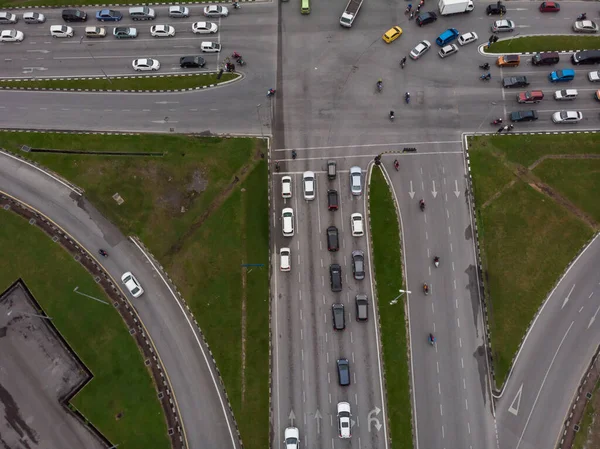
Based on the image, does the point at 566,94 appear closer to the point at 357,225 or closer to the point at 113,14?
the point at 357,225

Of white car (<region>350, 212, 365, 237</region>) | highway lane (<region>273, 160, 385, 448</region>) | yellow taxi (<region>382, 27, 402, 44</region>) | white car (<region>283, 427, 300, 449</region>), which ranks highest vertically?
yellow taxi (<region>382, 27, 402, 44</region>)

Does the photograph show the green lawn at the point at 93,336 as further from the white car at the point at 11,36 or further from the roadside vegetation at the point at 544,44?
the roadside vegetation at the point at 544,44

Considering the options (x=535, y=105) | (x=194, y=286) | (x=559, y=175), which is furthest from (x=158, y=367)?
(x=535, y=105)

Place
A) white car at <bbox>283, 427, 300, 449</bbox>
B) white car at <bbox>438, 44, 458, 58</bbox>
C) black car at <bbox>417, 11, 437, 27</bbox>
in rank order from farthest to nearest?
black car at <bbox>417, 11, 437, 27</bbox>
white car at <bbox>438, 44, 458, 58</bbox>
white car at <bbox>283, 427, 300, 449</bbox>

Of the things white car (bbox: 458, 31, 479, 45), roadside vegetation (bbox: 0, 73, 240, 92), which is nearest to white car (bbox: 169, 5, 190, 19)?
roadside vegetation (bbox: 0, 73, 240, 92)

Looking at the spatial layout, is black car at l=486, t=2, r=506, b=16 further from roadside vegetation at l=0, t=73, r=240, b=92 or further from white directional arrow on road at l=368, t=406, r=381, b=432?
white directional arrow on road at l=368, t=406, r=381, b=432

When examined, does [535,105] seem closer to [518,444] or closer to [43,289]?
[518,444]
